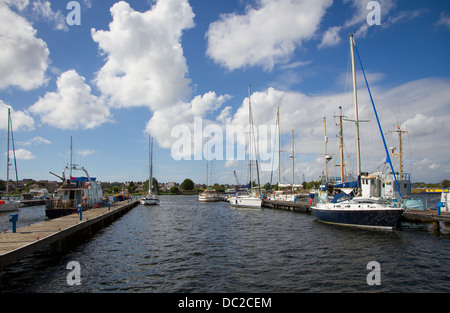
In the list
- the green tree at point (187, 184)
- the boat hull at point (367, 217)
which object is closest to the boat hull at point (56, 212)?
the boat hull at point (367, 217)

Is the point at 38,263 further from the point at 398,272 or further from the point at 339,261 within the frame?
the point at 398,272

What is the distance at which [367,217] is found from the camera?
2644 centimetres

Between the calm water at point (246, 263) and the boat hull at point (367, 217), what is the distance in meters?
1.14

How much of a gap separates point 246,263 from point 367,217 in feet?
54.4

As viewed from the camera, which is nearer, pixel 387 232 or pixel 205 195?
pixel 387 232

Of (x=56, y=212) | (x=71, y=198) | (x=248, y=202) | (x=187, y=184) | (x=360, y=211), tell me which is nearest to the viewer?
(x=360, y=211)

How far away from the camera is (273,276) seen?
44.8 feet

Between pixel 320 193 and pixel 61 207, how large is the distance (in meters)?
38.7

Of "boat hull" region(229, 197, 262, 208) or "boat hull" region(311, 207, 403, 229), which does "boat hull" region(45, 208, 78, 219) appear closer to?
"boat hull" region(311, 207, 403, 229)

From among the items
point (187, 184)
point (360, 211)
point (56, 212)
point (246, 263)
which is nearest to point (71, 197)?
point (56, 212)

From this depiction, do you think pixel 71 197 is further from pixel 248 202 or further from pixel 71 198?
pixel 248 202

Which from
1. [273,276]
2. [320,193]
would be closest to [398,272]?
[273,276]

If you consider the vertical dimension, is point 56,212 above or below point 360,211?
below

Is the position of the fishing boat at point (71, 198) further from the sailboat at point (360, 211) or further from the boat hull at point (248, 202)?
the sailboat at point (360, 211)
